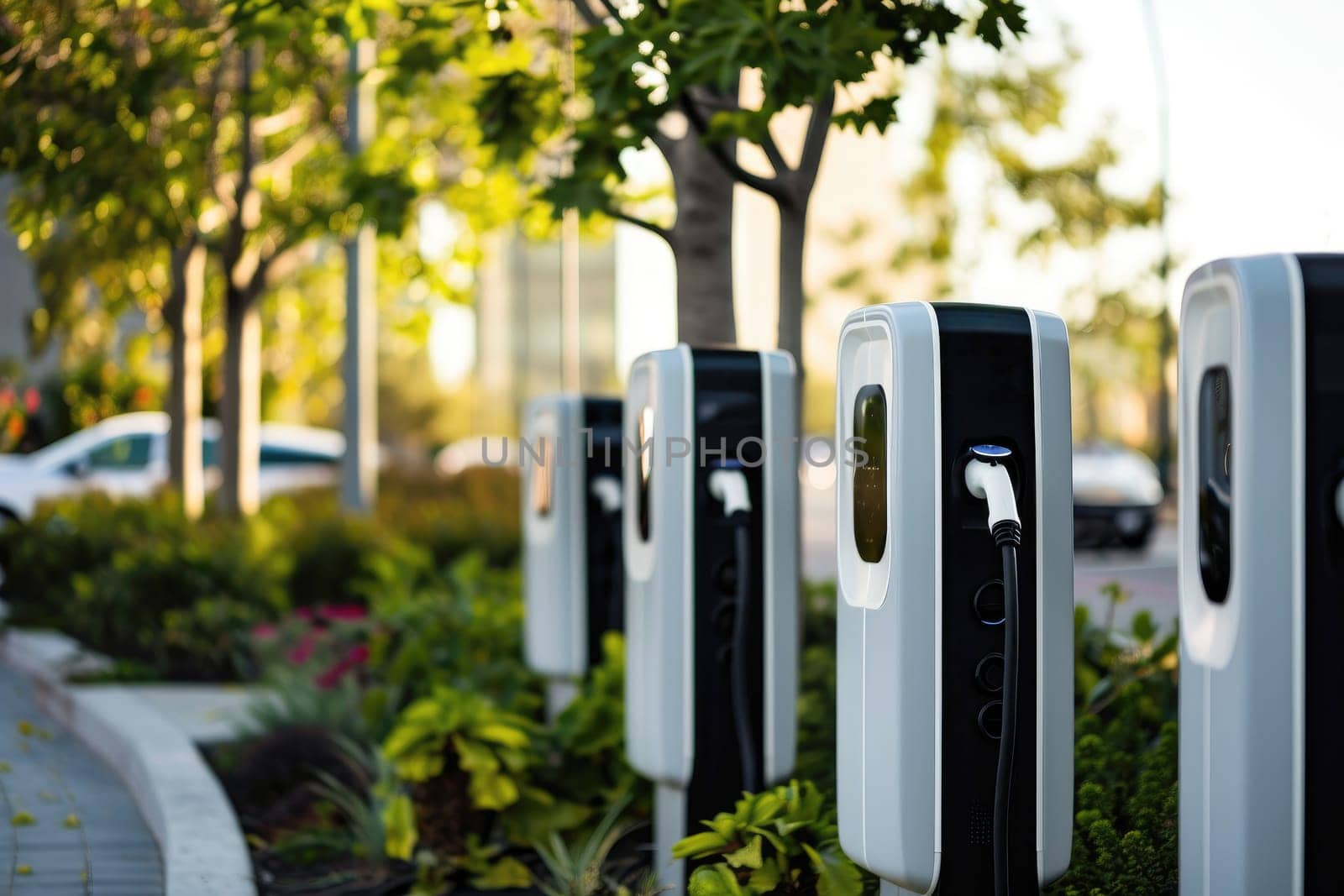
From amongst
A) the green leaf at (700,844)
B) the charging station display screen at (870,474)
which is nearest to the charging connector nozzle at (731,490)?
the charging station display screen at (870,474)

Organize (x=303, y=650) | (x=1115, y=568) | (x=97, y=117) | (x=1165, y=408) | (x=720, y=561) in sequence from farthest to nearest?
(x=1165, y=408)
(x=1115, y=568)
(x=303, y=650)
(x=97, y=117)
(x=720, y=561)

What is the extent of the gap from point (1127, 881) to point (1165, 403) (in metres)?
18.1

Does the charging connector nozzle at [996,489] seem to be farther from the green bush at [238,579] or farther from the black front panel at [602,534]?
the green bush at [238,579]

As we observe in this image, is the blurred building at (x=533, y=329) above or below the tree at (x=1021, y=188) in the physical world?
above

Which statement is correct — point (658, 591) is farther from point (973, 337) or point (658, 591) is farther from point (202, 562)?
point (202, 562)

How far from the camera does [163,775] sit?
5.18 meters

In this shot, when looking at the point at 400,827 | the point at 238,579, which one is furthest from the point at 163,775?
the point at 238,579

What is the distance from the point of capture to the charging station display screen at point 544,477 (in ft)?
18.6

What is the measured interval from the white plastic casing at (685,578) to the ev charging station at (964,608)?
84cm

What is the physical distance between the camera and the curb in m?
4.18

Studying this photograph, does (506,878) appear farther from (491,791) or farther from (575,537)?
(575,537)

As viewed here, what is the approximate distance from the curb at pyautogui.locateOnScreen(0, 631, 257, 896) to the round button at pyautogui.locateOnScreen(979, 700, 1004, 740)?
2126 millimetres

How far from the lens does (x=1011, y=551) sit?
9.76 feet

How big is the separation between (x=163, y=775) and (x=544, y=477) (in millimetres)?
1722
